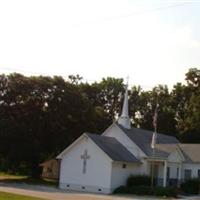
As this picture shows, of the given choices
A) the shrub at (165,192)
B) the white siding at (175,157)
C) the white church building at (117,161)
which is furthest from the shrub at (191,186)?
the shrub at (165,192)

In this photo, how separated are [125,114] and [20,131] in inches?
420

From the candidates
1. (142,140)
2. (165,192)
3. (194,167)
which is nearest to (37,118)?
(142,140)

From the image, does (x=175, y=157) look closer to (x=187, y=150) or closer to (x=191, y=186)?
(x=191, y=186)

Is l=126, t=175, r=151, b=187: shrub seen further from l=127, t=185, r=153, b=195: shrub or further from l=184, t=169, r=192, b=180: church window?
l=184, t=169, r=192, b=180: church window

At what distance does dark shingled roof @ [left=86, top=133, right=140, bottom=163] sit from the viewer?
49219 mm

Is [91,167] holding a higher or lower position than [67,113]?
lower

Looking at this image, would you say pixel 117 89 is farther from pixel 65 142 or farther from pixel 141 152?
pixel 141 152

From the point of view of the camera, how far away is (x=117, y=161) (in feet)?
160

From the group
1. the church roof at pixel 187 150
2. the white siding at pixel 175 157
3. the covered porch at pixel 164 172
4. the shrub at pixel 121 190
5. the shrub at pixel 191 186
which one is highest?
the church roof at pixel 187 150

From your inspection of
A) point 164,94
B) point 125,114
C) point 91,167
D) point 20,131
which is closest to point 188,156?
point 125,114

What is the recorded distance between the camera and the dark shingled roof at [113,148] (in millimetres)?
49219

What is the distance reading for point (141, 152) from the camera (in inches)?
2063

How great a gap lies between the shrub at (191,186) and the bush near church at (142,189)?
425 centimetres

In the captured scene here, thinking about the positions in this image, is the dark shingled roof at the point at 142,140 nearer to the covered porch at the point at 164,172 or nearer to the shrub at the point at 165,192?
the covered porch at the point at 164,172
